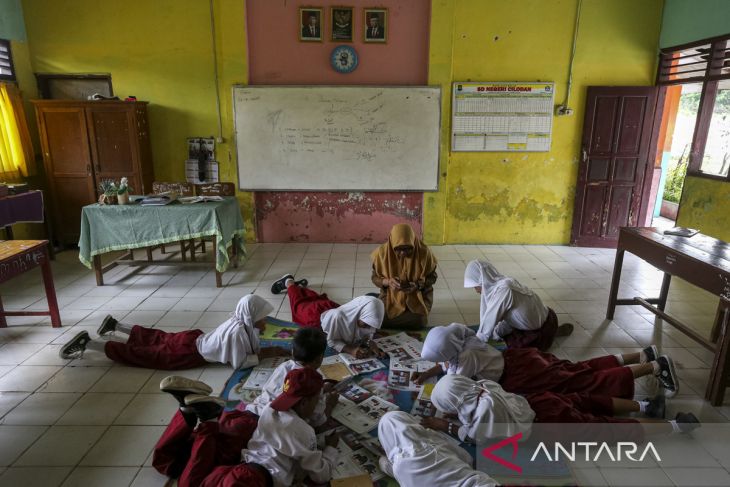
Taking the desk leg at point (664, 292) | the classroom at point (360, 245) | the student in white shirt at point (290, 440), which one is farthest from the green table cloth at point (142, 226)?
the desk leg at point (664, 292)

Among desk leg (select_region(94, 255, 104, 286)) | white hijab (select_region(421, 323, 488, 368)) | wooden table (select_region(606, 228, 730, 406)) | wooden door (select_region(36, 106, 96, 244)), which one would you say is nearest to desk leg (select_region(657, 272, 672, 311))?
wooden table (select_region(606, 228, 730, 406))

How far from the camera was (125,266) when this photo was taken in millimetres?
5516

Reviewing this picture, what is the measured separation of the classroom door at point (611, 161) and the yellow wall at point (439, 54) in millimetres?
188

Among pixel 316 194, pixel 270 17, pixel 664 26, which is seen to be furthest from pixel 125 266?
pixel 664 26

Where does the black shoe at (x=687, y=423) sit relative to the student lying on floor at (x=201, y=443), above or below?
below

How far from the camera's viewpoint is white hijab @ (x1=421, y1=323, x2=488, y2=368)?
2.84 meters

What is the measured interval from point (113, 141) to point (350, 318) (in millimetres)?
4378

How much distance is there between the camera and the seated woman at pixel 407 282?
12.7 ft

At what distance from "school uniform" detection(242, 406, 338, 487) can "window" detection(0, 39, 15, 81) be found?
608cm

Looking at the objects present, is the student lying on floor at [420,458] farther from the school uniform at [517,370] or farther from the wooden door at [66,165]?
the wooden door at [66,165]

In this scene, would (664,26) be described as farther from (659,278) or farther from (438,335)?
(438,335)

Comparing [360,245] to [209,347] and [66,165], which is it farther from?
[66,165]

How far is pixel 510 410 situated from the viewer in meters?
A: 2.46

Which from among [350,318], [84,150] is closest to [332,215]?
[350,318]
